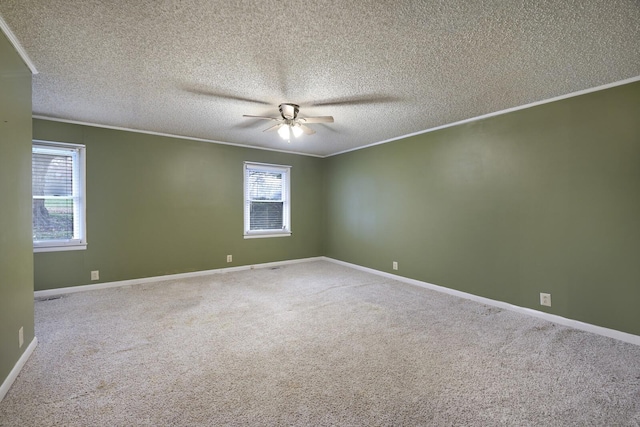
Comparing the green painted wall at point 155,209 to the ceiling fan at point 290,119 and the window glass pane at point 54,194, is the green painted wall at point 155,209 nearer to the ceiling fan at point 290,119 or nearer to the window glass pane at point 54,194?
the window glass pane at point 54,194

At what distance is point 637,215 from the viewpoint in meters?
2.51

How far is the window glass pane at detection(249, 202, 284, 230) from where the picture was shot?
552 centimetres

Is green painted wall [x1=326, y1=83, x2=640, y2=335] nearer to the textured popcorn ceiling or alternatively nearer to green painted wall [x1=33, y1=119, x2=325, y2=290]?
the textured popcorn ceiling

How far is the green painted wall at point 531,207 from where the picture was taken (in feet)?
8.54

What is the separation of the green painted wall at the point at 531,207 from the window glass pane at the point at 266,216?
2144 mm

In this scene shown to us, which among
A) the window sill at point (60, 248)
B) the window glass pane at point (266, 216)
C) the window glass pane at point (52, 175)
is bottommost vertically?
the window sill at point (60, 248)

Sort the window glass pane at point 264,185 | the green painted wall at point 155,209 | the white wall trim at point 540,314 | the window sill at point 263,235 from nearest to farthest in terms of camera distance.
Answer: the white wall trim at point 540,314 < the green painted wall at point 155,209 < the window sill at point 263,235 < the window glass pane at point 264,185

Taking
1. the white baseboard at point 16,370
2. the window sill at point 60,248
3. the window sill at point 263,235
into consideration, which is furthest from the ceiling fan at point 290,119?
the window sill at point 60,248

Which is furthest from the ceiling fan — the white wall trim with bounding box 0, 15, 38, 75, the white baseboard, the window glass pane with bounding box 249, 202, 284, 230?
the white baseboard

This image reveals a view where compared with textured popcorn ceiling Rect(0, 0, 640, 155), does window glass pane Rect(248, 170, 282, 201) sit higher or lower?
lower

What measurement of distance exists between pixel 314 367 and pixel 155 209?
12.2 ft

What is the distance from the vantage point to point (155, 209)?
4.51 metres

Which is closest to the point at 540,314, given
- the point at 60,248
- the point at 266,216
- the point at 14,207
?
the point at 266,216

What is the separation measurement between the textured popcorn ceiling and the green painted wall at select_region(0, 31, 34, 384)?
0.95 feet
